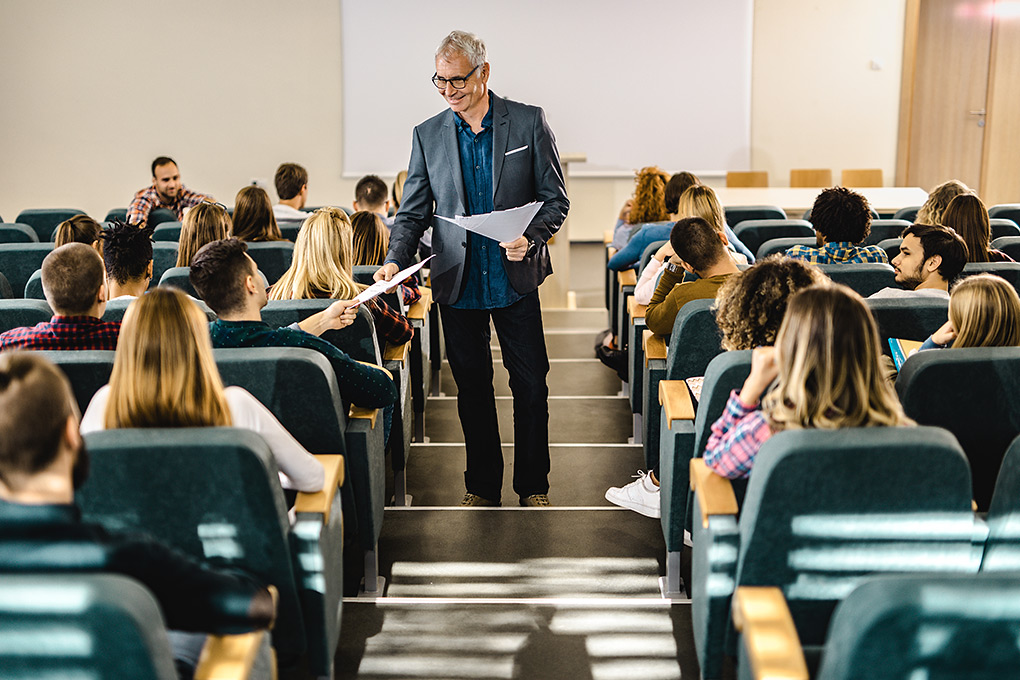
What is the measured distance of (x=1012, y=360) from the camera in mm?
→ 2160

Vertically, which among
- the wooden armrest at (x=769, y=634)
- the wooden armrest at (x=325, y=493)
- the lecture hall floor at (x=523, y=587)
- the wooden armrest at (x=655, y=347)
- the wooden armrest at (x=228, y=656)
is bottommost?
the lecture hall floor at (x=523, y=587)

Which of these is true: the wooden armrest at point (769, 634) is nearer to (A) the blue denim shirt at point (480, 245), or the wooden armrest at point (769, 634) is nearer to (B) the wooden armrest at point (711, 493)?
(B) the wooden armrest at point (711, 493)

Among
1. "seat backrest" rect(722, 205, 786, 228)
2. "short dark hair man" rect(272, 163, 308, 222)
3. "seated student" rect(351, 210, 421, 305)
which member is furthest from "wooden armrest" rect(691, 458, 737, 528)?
"short dark hair man" rect(272, 163, 308, 222)

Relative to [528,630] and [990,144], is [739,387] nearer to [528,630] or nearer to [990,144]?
[528,630]

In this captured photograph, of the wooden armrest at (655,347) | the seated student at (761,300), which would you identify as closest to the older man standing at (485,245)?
the wooden armrest at (655,347)

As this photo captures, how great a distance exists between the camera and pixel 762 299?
2.46m

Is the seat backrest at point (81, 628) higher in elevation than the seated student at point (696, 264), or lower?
lower

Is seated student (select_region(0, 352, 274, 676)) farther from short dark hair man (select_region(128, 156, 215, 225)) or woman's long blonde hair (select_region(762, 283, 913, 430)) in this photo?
short dark hair man (select_region(128, 156, 215, 225))

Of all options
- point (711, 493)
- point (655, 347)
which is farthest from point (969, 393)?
point (655, 347)

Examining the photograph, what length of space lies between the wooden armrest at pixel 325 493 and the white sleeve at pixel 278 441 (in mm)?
22

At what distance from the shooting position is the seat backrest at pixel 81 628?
126 centimetres

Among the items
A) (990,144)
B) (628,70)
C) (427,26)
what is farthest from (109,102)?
(990,144)

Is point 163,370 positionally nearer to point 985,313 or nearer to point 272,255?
point 985,313

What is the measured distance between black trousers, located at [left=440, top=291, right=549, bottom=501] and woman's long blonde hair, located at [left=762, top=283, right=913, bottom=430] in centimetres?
161
